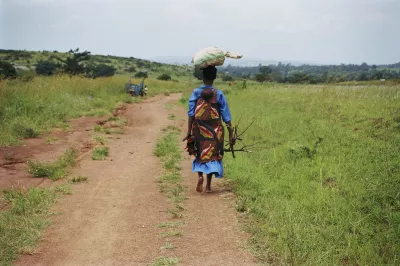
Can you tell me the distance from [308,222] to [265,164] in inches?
101

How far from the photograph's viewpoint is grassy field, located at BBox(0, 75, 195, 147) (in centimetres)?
945

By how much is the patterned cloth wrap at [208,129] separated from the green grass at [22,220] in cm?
219

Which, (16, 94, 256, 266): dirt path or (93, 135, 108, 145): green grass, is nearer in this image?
(16, 94, 256, 266): dirt path

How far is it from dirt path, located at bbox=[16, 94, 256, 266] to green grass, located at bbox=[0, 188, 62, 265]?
0.12 m

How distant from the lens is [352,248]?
3.80 m

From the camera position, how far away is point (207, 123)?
18.8 feet

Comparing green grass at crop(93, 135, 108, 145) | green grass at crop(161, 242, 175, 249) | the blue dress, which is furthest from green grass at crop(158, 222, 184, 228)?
green grass at crop(93, 135, 108, 145)

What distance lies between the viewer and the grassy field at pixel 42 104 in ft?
31.0

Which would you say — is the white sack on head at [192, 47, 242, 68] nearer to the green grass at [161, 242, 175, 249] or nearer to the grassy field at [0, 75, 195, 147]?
the green grass at [161, 242, 175, 249]

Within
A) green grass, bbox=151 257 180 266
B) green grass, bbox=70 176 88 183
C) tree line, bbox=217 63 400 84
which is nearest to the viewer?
green grass, bbox=151 257 180 266

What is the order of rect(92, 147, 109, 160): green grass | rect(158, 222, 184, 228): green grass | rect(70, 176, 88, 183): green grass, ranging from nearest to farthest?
1. rect(158, 222, 184, 228): green grass
2. rect(70, 176, 88, 183): green grass
3. rect(92, 147, 109, 160): green grass

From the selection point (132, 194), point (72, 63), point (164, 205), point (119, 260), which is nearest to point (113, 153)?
point (132, 194)

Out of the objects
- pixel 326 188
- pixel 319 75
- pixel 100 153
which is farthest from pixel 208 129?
pixel 319 75

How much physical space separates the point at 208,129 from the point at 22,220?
273 centimetres
